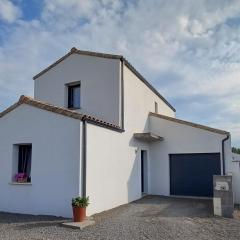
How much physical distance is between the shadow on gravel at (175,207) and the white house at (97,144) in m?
1.07

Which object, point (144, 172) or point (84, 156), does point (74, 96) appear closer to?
point (144, 172)

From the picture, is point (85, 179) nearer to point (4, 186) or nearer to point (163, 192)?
point (4, 186)

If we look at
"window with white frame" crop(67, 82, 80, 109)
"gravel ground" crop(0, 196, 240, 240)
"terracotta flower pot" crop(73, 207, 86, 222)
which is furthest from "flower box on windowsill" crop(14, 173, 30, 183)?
"window with white frame" crop(67, 82, 80, 109)

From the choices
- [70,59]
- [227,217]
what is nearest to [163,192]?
[227,217]

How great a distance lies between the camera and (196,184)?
674 inches

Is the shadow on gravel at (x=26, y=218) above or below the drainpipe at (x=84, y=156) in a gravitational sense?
below

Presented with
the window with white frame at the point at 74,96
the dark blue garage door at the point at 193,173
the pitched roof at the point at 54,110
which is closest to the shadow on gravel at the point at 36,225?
the pitched roof at the point at 54,110

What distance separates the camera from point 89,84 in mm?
16172

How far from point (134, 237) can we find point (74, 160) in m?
3.82

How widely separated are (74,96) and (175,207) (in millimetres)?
7765

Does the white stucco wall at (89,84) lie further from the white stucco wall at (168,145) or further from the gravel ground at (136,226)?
the gravel ground at (136,226)

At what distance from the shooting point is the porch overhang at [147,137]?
16414mm

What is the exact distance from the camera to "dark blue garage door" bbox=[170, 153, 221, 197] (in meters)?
16.8

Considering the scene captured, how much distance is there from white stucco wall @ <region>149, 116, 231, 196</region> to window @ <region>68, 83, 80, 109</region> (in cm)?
487
